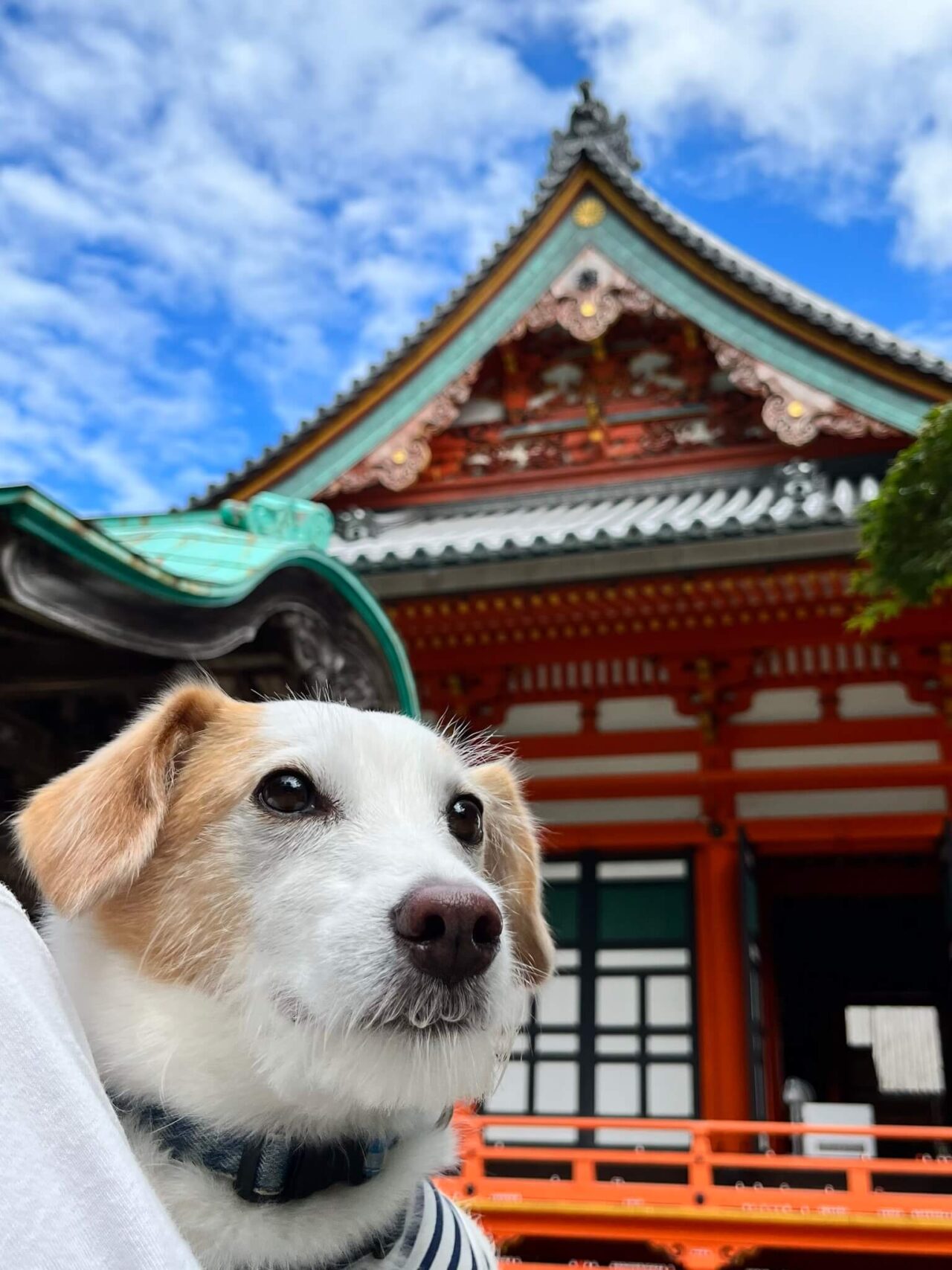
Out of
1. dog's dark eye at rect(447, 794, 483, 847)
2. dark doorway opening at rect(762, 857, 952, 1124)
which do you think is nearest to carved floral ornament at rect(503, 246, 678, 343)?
dark doorway opening at rect(762, 857, 952, 1124)

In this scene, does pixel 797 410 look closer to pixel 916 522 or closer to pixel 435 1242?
pixel 916 522

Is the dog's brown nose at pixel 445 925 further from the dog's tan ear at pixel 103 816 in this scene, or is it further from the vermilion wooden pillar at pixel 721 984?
the vermilion wooden pillar at pixel 721 984

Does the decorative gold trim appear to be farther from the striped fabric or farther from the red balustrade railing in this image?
the striped fabric

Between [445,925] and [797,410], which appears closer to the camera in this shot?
[445,925]

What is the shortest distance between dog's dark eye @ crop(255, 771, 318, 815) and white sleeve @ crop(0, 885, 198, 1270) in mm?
515

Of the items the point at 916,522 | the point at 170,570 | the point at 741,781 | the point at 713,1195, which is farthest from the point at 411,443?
the point at 713,1195

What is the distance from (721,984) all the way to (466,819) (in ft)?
17.9

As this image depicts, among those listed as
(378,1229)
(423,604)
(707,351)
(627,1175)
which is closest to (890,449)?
(707,351)

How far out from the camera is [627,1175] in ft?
19.3

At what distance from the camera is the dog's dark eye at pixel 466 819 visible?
127 centimetres

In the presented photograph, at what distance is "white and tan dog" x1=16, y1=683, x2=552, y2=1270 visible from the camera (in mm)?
983

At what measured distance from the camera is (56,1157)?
1.82 feet

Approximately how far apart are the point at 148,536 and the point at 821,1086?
521 inches

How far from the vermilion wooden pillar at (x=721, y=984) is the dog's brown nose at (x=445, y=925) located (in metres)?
5.52
